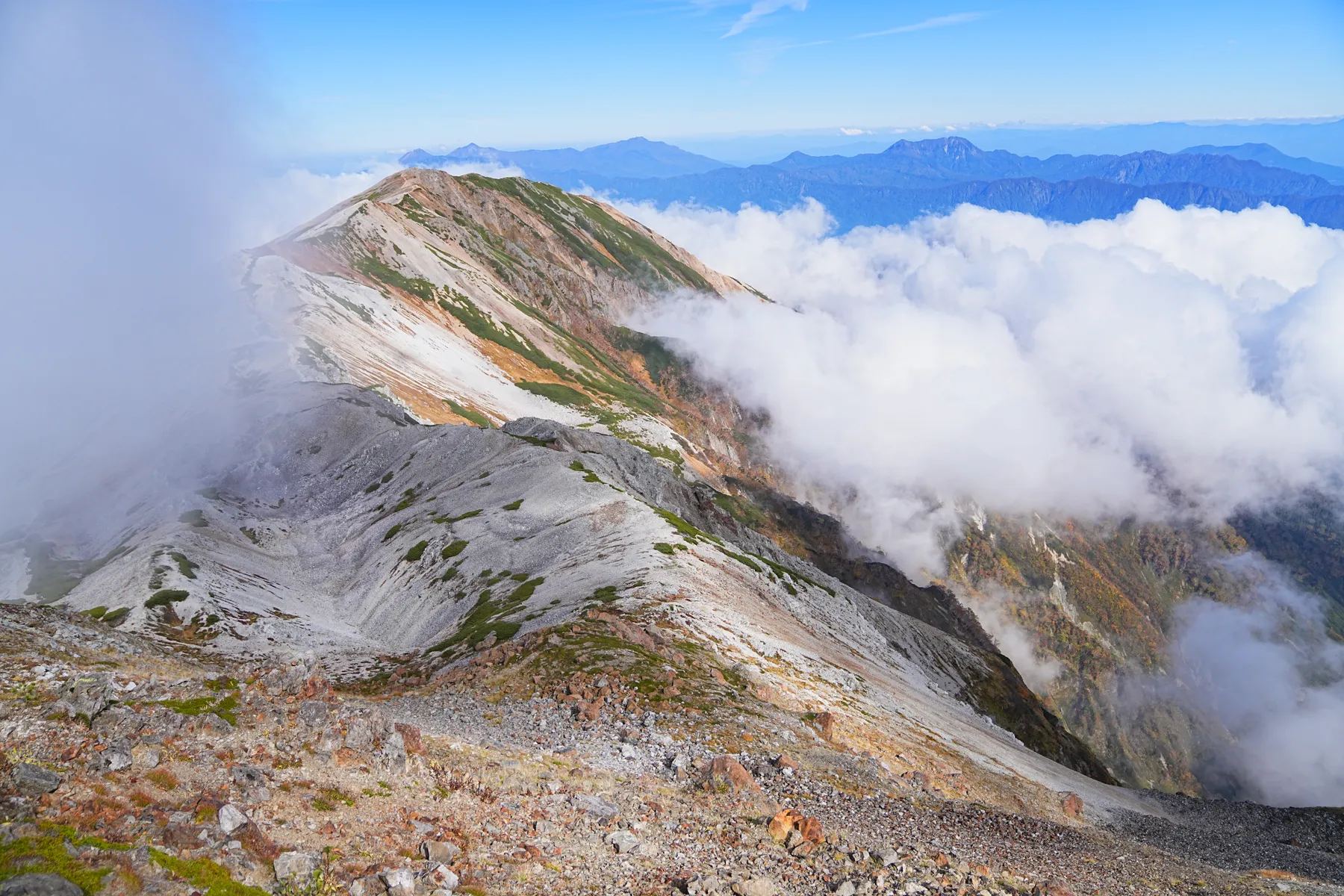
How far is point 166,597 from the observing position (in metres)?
57.9

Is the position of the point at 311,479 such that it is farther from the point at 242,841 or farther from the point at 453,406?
the point at 242,841

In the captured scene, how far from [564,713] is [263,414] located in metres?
95.6

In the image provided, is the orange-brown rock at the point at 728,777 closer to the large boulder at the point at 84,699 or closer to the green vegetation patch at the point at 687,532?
the large boulder at the point at 84,699

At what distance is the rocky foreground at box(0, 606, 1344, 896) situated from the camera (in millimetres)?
17109

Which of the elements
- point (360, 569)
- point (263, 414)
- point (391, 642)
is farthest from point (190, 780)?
point (263, 414)

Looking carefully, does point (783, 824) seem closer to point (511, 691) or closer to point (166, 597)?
point (511, 691)

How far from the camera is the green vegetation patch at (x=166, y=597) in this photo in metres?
56.6

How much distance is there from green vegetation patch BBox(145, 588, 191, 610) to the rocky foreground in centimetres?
1731

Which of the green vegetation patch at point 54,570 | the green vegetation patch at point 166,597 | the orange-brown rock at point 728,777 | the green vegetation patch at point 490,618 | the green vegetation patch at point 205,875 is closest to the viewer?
the green vegetation patch at point 205,875

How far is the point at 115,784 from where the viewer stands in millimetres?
18734

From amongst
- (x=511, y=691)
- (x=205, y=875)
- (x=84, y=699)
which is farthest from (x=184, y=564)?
(x=205, y=875)

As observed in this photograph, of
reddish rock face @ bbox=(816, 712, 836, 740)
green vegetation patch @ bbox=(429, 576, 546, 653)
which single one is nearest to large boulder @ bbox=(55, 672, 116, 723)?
green vegetation patch @ bbox=(429, 576, 546, 653)

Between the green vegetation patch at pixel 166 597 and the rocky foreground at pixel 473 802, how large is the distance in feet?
56.8

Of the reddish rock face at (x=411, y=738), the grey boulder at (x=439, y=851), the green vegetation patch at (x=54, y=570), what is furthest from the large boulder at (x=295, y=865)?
the green vegetation patch at (x=54, y=570)
